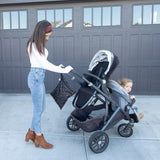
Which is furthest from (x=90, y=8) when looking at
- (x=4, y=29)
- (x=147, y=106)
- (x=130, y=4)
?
(x=147, y=106)

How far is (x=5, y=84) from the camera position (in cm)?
527

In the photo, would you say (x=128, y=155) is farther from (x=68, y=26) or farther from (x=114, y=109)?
(x=68, y=26)

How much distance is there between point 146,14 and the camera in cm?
468

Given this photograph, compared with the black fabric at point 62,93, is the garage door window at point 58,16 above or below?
above

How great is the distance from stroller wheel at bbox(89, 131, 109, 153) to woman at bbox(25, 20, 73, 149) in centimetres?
64

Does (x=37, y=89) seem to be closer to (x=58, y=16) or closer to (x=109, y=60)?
(x=109, y=60)

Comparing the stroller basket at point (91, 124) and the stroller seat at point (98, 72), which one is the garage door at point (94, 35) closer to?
the stroller seat at point (98, 72)

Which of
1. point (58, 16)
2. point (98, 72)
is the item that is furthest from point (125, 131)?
point (58, 16)

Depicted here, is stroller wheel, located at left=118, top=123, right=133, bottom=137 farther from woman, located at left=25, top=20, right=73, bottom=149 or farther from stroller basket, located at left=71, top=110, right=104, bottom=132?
woman, located at left=25, top=20, right=73, bottom=149

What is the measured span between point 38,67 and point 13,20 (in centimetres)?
329

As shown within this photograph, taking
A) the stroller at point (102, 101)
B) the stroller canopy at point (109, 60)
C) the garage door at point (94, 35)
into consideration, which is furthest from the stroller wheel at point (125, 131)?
the garage door at point (94, 35)

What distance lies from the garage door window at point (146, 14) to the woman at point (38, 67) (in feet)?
10.3

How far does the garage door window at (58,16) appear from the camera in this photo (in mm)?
4844

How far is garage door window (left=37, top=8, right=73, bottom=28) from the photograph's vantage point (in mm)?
4844
